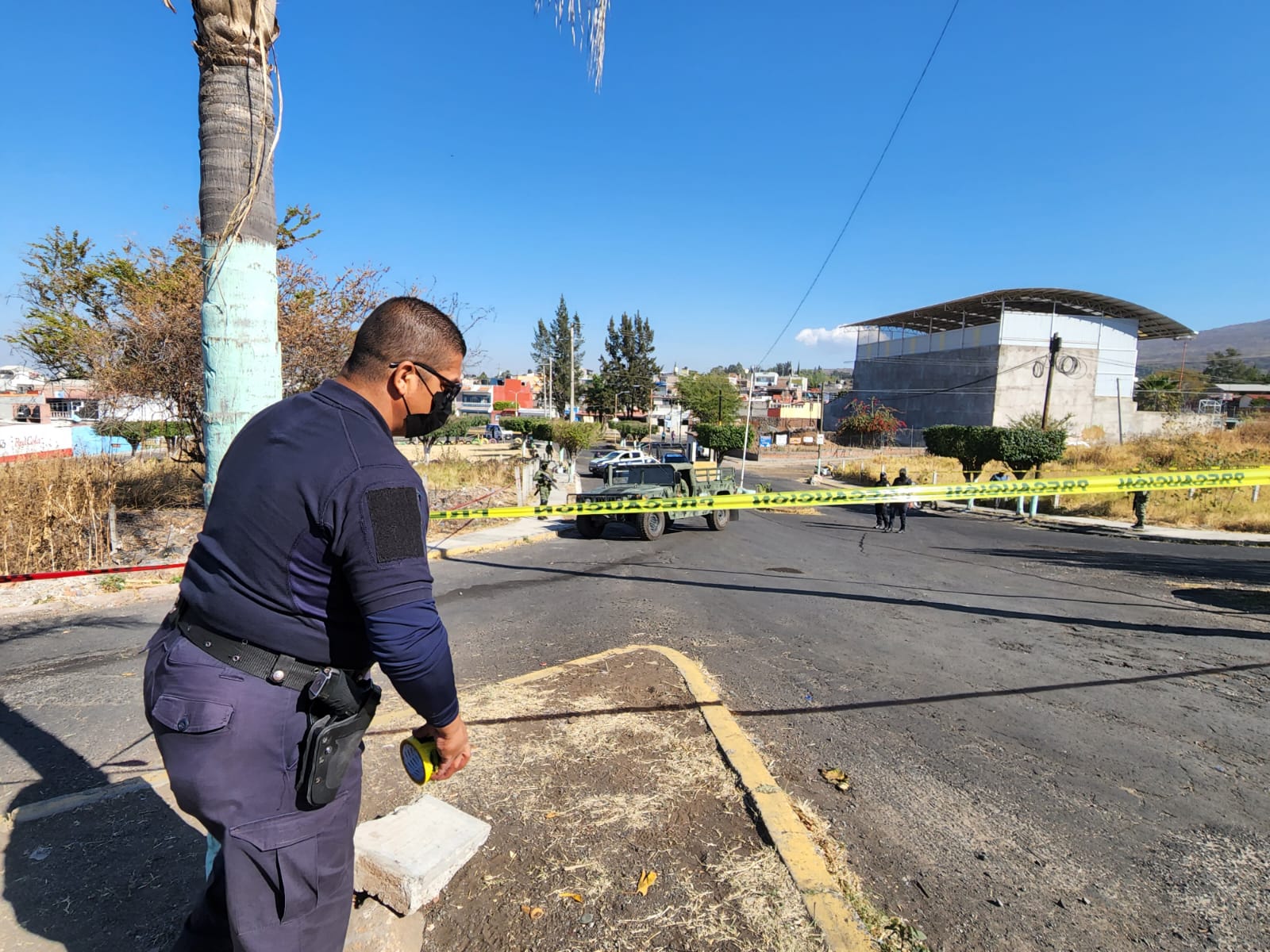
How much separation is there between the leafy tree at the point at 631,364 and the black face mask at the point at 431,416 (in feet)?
294

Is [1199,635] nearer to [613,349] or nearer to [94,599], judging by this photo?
[94,599]

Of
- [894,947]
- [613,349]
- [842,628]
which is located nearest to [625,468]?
[842,628]

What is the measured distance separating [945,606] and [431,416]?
23.8 ft

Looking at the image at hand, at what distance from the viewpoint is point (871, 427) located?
163 feet

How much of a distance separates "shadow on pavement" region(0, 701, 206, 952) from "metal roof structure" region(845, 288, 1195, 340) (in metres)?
54.9

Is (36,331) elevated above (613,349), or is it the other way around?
(613,349)

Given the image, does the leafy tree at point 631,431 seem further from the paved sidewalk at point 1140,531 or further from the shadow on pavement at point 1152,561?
the shadow on pavement at point 1152,561

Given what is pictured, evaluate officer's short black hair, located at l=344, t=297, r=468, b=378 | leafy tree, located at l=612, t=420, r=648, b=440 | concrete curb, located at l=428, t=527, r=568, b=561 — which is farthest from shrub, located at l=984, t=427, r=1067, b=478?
leafy tree, located at l=612, t=420, r=648, b=440

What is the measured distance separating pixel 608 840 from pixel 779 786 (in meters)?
0.92

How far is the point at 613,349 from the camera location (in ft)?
306

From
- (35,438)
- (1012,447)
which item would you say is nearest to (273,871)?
(35,438)

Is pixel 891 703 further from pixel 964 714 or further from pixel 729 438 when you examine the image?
pixel 729 438

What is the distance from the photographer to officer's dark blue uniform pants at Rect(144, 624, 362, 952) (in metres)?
1.58

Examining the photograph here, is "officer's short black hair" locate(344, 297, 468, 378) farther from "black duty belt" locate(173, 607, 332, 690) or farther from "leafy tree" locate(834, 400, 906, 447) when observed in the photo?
"leafy tree" locate(834, 400, 906, 447)
